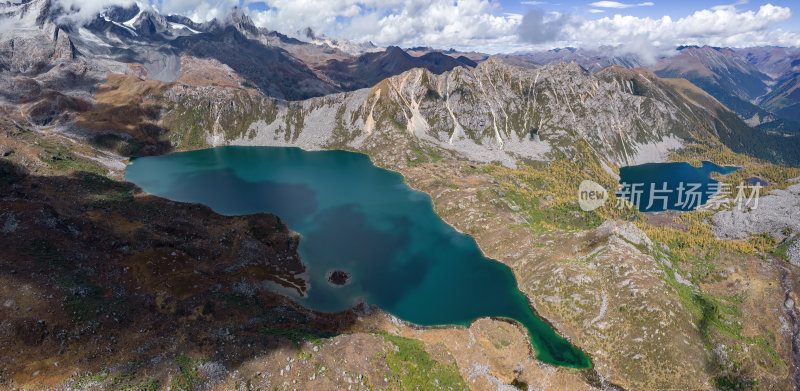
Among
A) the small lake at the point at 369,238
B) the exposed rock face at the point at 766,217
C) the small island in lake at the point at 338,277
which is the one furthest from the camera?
the exposed rock face at the point at 766,217

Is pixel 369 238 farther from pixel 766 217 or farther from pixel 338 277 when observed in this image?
pixel 766 217

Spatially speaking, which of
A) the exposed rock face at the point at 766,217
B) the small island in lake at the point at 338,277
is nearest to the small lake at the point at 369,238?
the small island in lake at the point at 338,277

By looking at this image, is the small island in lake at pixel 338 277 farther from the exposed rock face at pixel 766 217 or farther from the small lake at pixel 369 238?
the exposed rock face at pixel 766 217

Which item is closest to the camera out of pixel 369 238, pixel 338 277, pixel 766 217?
pixel 338 277

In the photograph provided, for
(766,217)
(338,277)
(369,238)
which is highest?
(338,277)

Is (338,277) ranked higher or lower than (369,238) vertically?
higher

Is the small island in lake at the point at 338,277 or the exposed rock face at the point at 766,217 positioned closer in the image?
the small island in lake at the point at 338,277

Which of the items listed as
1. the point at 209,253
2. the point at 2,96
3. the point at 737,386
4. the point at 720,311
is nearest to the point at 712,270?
the point at 720,311

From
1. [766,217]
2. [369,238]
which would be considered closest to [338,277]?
[369,238]

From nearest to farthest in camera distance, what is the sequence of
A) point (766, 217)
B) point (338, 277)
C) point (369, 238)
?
point (338, 277)
point (369, 238)
point (766, 217)
